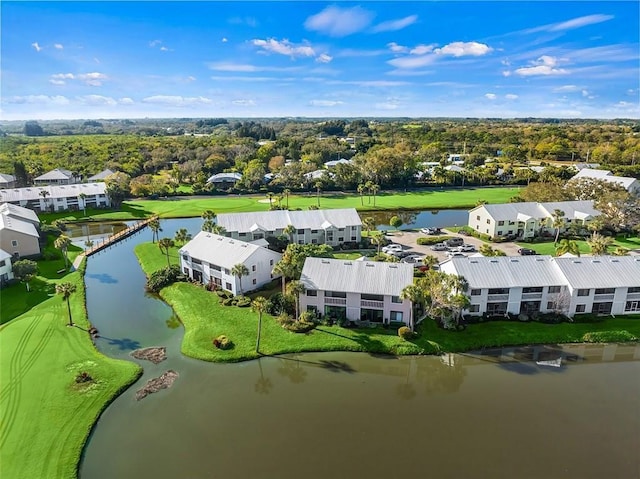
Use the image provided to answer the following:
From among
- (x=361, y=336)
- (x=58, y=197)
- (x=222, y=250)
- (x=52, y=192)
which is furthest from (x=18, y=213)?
(x=361, y=336)

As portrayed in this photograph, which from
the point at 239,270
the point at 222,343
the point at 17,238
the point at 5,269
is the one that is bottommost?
the point at 222,343

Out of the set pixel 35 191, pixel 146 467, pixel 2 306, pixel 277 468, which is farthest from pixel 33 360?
pixel 35 191

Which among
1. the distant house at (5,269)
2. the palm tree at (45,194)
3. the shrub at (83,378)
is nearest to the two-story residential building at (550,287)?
the shrub at (83,378)

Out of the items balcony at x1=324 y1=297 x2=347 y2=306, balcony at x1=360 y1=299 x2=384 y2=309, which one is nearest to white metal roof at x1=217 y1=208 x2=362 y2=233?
balcony at x1=324 y1=297 x2=347 y2=306

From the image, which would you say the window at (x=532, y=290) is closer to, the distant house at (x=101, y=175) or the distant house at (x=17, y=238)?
the distant house at (x=17, y=238)

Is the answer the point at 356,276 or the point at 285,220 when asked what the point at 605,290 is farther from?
the point at 285,220

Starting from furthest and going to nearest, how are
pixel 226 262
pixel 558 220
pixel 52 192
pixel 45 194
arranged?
1. pixel 52 192
2. pixel 45 194
3. pixel 558 220
4. pixel 226 262
